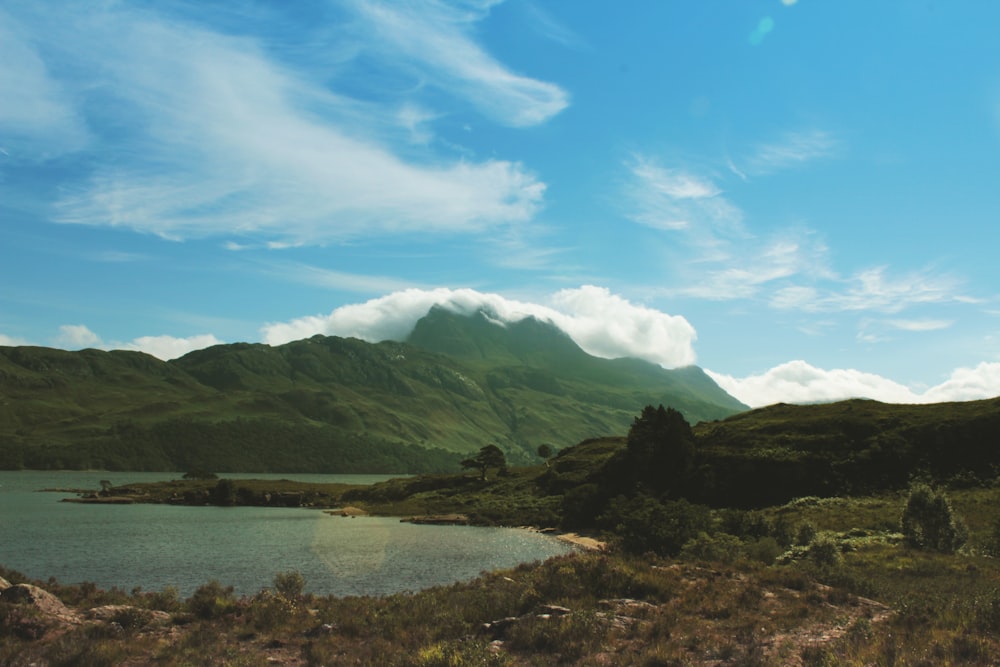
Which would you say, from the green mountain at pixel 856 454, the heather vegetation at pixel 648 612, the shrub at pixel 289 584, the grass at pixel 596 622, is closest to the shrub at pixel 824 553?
the heather vegetation at pixel 648 612

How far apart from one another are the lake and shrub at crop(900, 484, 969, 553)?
30.3 meters

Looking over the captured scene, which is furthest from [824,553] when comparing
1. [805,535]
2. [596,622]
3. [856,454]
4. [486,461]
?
[486,461]

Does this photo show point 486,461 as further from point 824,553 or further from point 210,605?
point 210,605

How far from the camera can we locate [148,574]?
152 feet

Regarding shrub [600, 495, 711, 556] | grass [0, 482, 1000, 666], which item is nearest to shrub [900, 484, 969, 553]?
grass [0, 482, 1000, 666]

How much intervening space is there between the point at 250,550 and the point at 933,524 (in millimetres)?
58458

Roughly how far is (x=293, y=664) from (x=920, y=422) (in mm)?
87613

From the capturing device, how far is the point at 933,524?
4184 centimetres

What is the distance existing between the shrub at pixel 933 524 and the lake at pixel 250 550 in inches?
1194

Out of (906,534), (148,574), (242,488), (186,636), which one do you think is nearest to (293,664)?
(186,636)

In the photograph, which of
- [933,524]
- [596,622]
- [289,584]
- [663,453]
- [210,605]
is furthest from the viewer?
[663,453]

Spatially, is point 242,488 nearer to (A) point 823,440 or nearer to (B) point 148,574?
(B) point 148,574

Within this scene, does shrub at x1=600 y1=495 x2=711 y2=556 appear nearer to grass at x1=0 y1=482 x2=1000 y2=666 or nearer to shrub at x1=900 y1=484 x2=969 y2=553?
grass at x1=0 y1=482 x2=1000 y2=666

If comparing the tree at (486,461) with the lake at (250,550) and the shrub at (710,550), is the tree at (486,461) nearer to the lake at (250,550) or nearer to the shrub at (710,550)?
the lake at (250,550)
